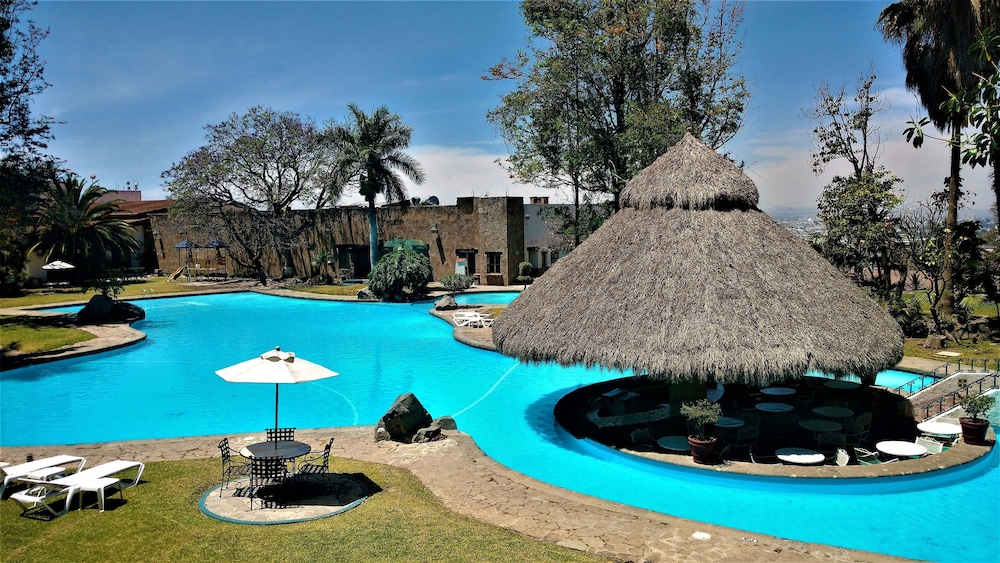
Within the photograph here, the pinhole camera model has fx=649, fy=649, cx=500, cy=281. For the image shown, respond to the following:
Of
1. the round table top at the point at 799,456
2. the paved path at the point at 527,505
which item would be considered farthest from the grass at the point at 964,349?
the paved path at the point at 527,505

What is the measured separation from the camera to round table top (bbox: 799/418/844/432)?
36.6ft

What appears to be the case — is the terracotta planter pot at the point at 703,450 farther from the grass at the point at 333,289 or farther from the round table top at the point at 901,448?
the grass at the point at 333,289

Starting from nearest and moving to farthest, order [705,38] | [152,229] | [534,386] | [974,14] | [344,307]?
1. [534,386]
2. [974,14]
3. [705,38]
4. [344,307]
5. [152,229]

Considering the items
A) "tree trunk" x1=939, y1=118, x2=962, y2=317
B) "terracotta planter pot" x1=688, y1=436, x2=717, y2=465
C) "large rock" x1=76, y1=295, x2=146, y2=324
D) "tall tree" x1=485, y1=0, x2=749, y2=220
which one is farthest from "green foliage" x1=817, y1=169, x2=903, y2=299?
"large rock" x1=76, y1=295, x2=146, y2=324

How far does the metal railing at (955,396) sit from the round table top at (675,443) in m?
5.14

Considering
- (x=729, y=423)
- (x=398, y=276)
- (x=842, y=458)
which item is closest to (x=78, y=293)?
(x=398, y=276)

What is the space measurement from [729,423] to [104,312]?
81.0 ft

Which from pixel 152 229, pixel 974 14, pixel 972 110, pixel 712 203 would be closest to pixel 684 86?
pixel 974 14

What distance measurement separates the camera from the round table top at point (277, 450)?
866 cm

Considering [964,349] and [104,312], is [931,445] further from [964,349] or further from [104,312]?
[104,312]

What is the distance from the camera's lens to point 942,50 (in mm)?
19938

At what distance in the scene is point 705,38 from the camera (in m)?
21.5

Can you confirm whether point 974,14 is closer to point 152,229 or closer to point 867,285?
point 867,285

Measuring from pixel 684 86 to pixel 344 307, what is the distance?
61.6ft
